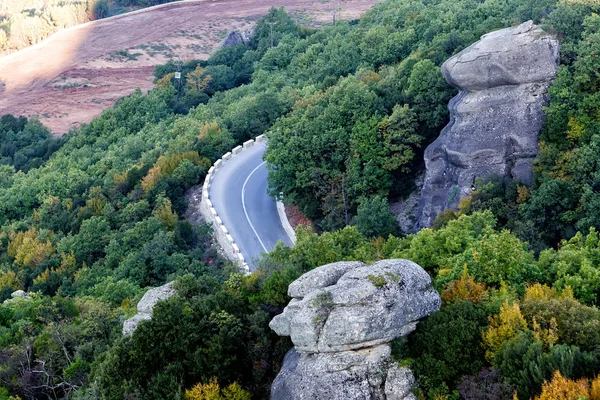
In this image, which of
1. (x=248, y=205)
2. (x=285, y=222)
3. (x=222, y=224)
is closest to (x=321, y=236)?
(x=285, y=222)

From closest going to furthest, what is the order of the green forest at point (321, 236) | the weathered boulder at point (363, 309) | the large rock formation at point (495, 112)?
the weathered boulder at point (363, 309), the green forest at point (321, 236), the large rock formation at point (495, 112)

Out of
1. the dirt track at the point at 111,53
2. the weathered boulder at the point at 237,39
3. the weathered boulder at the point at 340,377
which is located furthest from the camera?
the dirt track at the point at 111,53

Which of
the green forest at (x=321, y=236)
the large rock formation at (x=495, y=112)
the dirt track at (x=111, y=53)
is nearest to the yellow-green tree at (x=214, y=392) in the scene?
the green forest at (x=321, y=236)

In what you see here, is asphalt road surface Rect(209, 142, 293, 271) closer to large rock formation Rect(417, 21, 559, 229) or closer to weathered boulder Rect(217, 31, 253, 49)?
large rock formation Rect(417, 21, 559, 229)

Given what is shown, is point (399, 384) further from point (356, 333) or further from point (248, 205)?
point (248, 205)

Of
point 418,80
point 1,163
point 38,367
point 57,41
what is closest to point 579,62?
point 418,80

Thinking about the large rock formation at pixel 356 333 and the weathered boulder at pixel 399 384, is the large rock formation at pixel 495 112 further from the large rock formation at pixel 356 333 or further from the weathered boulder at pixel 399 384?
the weathered boulder at pixel 399 384

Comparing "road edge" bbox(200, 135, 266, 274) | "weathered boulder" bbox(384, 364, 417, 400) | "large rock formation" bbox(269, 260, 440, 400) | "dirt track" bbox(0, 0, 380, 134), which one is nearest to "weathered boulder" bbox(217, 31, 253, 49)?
"dirt track" bbox(0, 0, 380, 134)
